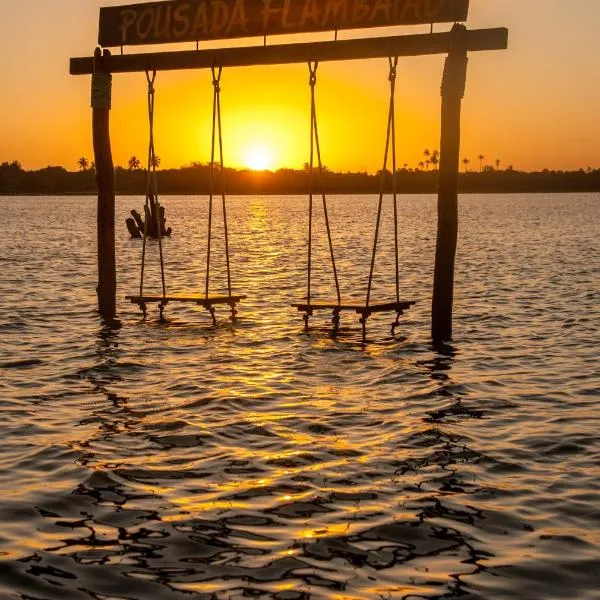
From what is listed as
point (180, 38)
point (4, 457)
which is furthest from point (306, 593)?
point (180, 38)

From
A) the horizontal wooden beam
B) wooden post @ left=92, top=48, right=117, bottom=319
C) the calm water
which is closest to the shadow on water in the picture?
the calm water

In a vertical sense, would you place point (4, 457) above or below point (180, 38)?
below

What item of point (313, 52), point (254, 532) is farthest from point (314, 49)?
point (254, 532)

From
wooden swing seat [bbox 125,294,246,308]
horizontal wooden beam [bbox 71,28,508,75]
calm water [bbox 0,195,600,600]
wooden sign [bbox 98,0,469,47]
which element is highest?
wooden sign [bbox 98,0,469,47]

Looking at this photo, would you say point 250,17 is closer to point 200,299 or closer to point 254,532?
point 200,299

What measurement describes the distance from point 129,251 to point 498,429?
3515cm

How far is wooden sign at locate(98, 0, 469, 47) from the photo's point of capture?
41.2 feet

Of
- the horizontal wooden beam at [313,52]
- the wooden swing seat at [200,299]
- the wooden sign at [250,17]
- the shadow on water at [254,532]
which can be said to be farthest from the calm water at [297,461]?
the wooden sign at [250,17]

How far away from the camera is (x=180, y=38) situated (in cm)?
1405

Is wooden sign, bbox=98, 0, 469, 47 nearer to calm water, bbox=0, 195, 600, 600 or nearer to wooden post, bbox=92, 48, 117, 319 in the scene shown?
wooden post, bbox=92, 48, 117, 319

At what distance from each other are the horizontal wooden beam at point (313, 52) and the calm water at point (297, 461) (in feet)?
13.1

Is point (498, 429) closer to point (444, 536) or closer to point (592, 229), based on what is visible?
point (444, 536)

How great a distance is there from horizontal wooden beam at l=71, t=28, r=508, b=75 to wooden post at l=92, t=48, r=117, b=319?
1.20ft

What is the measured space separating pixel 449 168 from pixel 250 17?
3.40m
